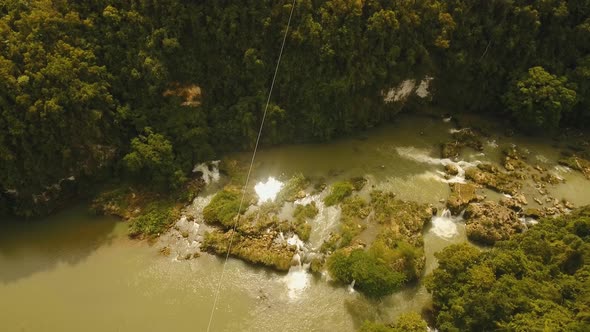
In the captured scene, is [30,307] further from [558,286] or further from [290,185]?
[558,286]

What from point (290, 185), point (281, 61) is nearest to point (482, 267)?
point (290, 185)

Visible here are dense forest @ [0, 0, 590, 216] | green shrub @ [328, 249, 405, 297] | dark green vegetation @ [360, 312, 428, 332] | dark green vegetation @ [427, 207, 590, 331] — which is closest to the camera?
dark green vegetation @ [427, 207, 590, 331]

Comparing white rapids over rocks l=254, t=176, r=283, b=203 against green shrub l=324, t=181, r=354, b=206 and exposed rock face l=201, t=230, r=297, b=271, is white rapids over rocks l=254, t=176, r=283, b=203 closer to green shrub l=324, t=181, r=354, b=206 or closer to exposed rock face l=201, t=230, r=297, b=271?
exposed rock face l=201, t=230, r=297, b=271

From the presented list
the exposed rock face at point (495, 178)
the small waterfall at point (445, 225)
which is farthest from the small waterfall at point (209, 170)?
the exposed rock face at point (495, 178)

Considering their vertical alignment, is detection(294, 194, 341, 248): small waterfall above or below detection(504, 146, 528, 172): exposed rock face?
below

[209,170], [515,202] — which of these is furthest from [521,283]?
[209,170]

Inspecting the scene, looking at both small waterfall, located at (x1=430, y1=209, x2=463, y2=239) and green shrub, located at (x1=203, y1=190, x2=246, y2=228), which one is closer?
green shrub, located at (x1=203, y1=190, x2=246, y2=228)

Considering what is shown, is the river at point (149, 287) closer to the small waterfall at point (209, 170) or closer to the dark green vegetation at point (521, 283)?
the dark green vegetation at point (521, 283)

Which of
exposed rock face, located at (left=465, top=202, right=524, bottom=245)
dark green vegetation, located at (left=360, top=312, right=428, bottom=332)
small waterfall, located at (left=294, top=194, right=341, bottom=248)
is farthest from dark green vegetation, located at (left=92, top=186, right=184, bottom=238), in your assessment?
exposed rock face, located at (left=465, top=202, right=524, bottom=245)
